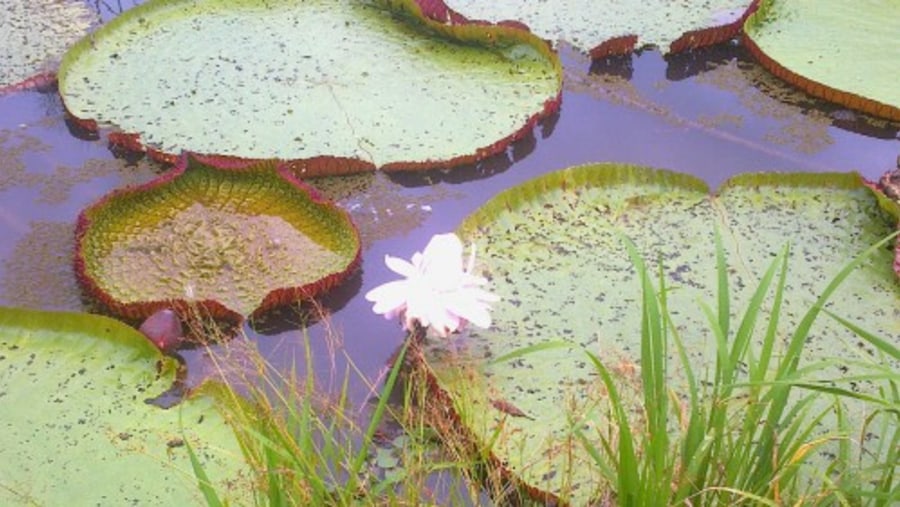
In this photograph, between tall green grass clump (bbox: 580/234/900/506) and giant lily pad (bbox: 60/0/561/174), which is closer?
tall green grass clump (bbox: 580/234/900/506)

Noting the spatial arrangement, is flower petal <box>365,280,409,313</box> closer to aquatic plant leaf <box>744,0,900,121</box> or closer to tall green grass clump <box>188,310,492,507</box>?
tall green grass clump <box>188,310,492,507</box>

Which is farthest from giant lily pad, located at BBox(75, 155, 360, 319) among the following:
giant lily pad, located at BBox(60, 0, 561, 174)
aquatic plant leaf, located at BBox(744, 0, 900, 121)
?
aquatic plant leaf, located at BBox(744, 0, 900, 121)

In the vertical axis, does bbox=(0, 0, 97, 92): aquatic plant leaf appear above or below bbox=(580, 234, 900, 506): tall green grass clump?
below

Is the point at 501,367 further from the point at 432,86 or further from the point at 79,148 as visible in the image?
the point at 79,148

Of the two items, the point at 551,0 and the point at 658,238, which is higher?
the point at 551,0

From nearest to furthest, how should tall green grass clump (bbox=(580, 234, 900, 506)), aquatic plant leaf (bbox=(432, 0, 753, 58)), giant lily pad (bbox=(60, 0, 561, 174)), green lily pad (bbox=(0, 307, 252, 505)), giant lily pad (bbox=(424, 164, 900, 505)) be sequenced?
1. tall green grass clump (bbox=(580, 234, 900, 506))
2. green lily pad (bbox=(0, 307, 252, 505))
3. giant lily pad (bbox=(424, 164, 900, 505))
4. giant lily pad (bbox=(60, 0, 561, 174))
5. aquatic plant leaf (bbox=(432, 0, 753, 58))

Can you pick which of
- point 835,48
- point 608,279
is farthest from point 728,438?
point 835,48

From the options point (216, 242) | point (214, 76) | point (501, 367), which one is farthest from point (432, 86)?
point (501, 367)

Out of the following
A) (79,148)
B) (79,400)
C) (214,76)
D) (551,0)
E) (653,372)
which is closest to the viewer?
(653,372)
